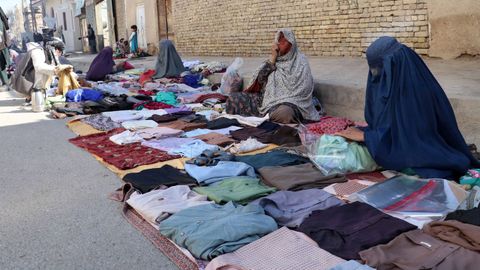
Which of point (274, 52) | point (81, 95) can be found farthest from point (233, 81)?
point (81, 95)

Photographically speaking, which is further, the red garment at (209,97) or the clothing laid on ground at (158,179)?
the red garment at (209,97)

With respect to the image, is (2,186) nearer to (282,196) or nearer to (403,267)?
(282,196)

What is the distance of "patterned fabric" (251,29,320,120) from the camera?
5516 millimetres

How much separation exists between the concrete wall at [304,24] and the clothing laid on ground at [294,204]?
527 cm

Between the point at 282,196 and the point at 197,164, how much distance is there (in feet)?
3.35

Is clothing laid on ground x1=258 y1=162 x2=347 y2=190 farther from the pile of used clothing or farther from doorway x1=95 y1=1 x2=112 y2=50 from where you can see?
doorway x1=95 y1=1 x2=112 y2=50

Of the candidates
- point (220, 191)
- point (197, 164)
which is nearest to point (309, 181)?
point (220, 191)

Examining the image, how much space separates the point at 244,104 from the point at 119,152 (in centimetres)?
206

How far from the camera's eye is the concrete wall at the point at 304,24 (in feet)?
24.4

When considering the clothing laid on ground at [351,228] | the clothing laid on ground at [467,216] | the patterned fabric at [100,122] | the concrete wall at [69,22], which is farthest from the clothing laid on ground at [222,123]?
the concrete wall at [69,22]

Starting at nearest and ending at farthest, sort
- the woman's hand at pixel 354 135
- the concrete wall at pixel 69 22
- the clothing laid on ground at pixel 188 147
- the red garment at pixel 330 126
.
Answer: the woman's hand at pixel 354 135 → the clothing laid on ground at pixel 188 147 → the red garment at pixel 330 126 → the concrete wall at pixel 69 22

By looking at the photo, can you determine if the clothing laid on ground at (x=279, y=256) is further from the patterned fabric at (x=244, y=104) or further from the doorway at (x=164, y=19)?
the doorway at (x=164, y=19)

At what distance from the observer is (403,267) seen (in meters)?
1.96

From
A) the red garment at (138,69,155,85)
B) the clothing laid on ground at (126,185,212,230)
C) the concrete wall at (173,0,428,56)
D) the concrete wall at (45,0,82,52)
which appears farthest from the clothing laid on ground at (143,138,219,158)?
the concrete wall at (45,0,82,52)
